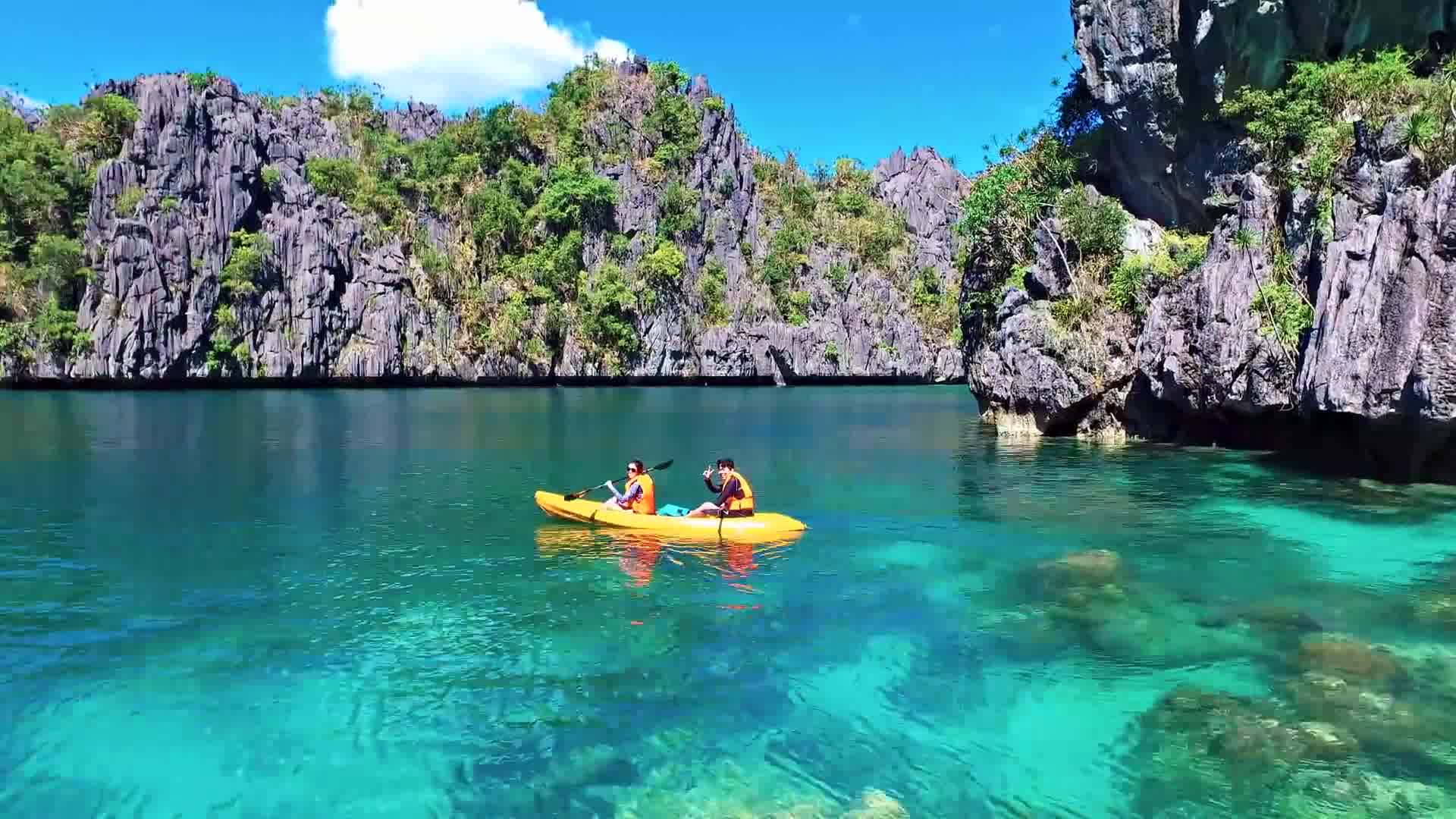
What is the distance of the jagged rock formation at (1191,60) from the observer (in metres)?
26.1

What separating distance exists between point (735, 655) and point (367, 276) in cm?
7997

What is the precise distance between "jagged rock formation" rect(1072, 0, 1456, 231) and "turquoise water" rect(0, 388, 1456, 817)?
13771 millimetres

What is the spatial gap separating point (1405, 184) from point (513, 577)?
21.0 meters

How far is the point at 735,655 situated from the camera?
10.8 meters

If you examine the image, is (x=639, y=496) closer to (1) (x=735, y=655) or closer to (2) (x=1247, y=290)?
(1) (x=735, y=655)

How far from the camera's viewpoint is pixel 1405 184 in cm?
2020

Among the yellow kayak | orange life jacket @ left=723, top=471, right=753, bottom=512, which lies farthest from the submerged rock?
orange life jacket @ left=723, top=471, right=753, bottom=512

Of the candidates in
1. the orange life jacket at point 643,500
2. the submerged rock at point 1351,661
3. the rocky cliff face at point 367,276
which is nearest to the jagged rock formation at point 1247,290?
the submerged rock at point 1351,661

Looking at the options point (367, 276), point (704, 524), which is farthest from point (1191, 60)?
point (367, 276)

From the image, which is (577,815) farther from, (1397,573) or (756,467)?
(756,467)

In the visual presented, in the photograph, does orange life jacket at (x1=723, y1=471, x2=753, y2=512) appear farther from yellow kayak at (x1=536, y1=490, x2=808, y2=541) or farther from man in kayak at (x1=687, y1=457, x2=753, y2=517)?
yellow kayak at (x1=536, y1=490, x2=808, y2=541)

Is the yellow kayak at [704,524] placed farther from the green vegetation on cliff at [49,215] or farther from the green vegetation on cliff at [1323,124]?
the green vegetation on cliff at [49,215]

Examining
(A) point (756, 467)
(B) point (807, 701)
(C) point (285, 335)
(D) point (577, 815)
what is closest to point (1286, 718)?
(B) point (807, 701)

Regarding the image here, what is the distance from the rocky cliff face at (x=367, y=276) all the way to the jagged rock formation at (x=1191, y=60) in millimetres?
56519
